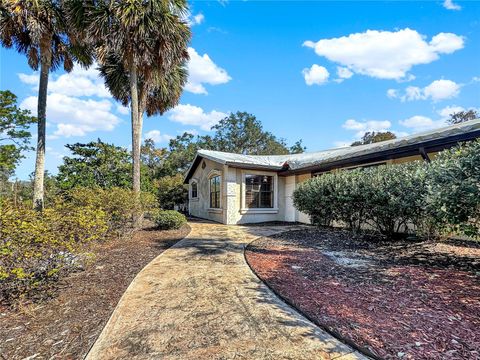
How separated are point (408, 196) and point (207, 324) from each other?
5081 mm

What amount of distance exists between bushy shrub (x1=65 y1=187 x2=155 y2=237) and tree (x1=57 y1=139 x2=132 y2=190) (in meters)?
5.01

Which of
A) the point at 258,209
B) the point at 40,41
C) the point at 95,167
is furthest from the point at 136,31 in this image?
the point at 258,209

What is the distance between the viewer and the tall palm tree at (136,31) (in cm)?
866

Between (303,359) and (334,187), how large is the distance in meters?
6.14

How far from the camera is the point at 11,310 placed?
133 inches

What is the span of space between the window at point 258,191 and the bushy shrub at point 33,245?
906 centimetres

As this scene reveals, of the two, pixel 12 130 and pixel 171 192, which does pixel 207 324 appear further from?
pixel 171 192

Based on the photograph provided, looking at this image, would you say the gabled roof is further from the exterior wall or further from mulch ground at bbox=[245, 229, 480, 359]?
mulch ground at bbox=[245, 229, 480, 359]

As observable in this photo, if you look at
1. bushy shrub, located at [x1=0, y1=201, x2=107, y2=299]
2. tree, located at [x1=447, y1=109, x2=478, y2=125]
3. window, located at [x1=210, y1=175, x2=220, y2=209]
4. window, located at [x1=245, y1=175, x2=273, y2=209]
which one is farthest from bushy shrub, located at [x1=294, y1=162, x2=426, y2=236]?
tree, located at [x1=447, y1=109, x2=478, y2=125]

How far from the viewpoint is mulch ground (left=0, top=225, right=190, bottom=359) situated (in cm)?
261

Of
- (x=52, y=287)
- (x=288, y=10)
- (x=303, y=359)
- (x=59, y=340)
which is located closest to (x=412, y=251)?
(x=303, y=359)

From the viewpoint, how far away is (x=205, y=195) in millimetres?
15414

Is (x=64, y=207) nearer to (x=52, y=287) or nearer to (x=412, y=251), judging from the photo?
(x=52, y=287)

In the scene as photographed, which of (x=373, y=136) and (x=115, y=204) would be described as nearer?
(x=115, y=204)
